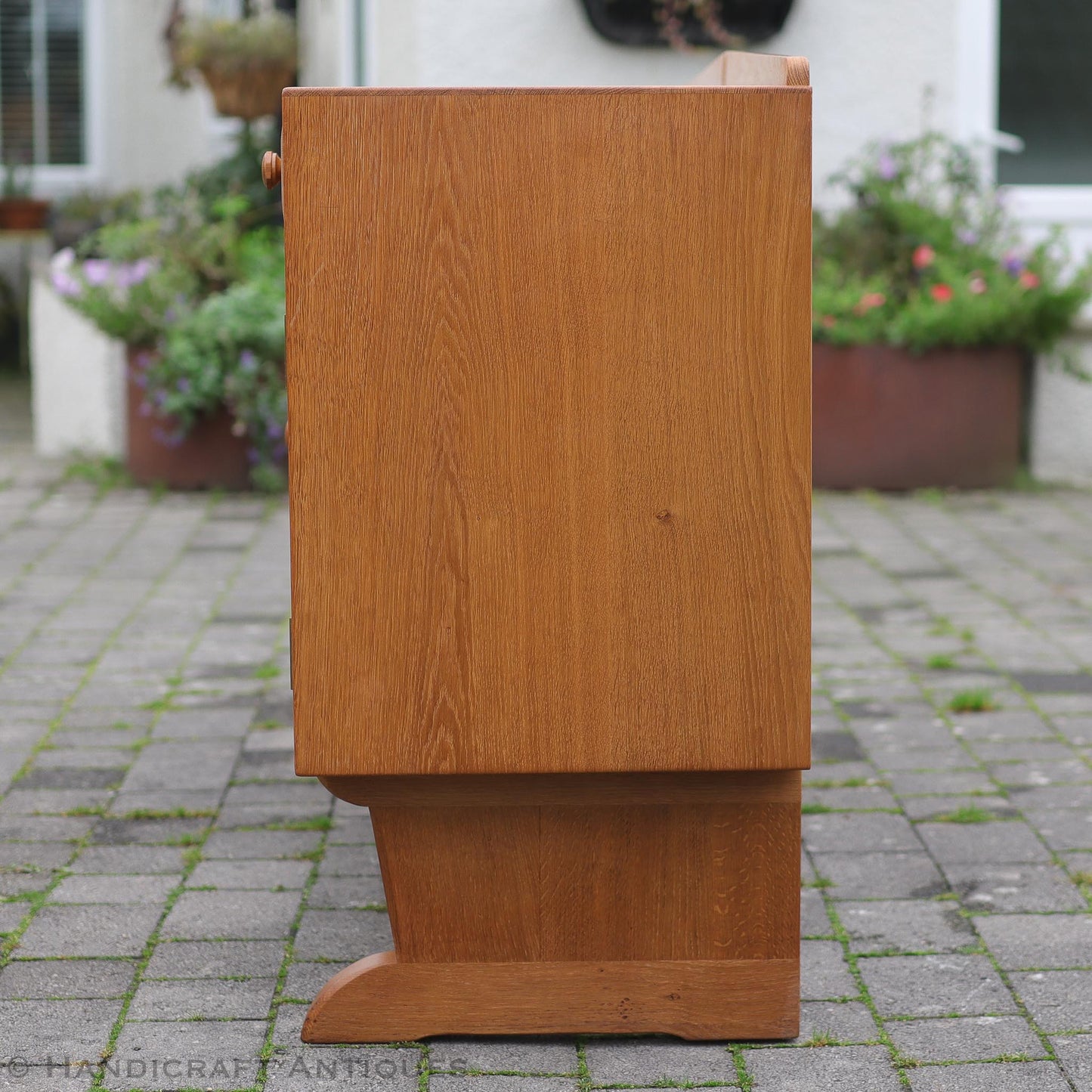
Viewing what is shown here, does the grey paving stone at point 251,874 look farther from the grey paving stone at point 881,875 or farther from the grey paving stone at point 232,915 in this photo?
the grey paving stone at point 881,875

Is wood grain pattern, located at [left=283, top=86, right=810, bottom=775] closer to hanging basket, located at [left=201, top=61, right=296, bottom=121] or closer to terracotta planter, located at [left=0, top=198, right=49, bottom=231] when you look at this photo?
hanging basket, located at [left=201, top=61, right=296, bottom=121]

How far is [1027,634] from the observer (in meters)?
4.62

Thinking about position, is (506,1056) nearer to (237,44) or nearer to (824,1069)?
(824,1069)

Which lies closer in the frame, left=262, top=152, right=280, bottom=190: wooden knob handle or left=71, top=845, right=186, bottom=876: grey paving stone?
left=262, top=152, right=280, bottom=190: wooden knob handle

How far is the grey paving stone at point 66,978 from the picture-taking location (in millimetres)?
2432

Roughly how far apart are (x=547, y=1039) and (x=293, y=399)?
3.23ft

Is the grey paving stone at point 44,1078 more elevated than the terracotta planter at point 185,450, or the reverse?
the terracotta planter at point 185,450

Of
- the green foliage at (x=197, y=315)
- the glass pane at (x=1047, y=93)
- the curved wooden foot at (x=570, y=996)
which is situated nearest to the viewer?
the curved wooden foot at (x=570, y=996)

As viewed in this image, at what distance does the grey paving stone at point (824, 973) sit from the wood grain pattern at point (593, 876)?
20 cm

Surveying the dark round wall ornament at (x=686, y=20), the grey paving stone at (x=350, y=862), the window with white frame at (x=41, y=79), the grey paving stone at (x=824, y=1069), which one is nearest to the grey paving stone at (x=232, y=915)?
the grey paving stone at (x=350, y=862)

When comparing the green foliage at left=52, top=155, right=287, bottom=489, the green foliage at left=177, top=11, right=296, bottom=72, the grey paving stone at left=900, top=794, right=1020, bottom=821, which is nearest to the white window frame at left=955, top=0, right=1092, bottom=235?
the green foliage at left=52, top=155, right=287, bottom=489

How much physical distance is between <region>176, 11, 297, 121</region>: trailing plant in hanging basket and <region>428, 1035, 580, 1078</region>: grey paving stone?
6.56 meters

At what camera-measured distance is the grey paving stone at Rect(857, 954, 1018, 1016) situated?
2.39 metres

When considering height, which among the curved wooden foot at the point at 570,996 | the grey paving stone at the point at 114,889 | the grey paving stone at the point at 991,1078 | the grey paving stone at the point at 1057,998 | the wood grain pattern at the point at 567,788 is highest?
the wood grain pattern at the point at 567,788
